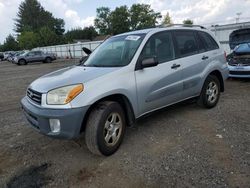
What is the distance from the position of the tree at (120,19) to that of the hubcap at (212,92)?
65188mm

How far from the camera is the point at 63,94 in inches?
134

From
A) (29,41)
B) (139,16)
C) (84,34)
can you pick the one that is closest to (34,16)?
(84,34)

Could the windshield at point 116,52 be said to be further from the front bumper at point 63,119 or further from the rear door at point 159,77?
the front bumper at point 63,119

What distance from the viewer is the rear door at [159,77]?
13.4ft

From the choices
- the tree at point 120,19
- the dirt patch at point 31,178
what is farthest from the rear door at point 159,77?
the tree at point 120,19

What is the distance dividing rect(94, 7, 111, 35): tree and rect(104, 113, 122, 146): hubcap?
79506 millimetres

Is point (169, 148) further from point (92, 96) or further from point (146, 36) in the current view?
point (146, 36)

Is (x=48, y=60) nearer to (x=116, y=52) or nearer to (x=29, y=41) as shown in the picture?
(x=116, y=52)

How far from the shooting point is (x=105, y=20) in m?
84.4

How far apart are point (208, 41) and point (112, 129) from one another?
3.13 m

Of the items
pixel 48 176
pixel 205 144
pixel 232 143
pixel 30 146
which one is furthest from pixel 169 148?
pixel 30 146

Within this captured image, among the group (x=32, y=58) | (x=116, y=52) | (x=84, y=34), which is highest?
(x=84, y=34)

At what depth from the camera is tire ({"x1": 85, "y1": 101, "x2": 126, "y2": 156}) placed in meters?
3.49

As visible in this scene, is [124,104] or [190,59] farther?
[190,59]
